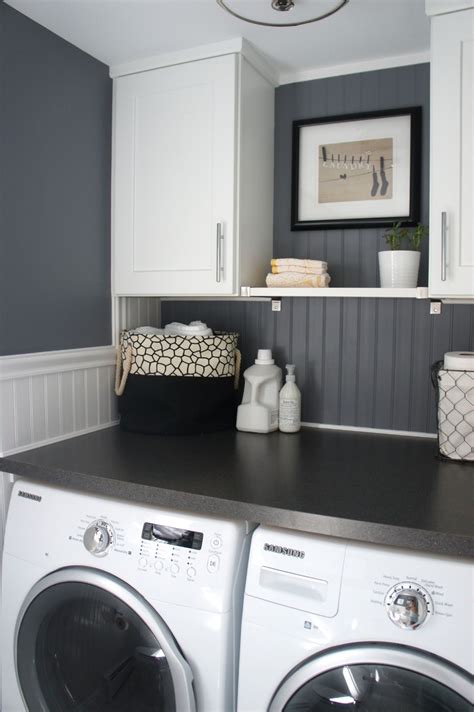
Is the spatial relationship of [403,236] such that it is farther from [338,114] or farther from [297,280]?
[338,114]

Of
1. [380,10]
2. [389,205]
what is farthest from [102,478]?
[380,10]

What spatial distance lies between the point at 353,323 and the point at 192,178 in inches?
29.3

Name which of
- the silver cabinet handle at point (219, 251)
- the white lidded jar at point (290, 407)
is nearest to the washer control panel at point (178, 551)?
the white lidded jar at point (290, 407)

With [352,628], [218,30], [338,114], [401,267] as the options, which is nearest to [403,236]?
[401,267]

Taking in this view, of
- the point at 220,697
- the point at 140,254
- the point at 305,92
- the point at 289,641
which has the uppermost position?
the point at 305,92

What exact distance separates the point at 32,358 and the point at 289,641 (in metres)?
1.06

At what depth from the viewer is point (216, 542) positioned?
1366 millimetres

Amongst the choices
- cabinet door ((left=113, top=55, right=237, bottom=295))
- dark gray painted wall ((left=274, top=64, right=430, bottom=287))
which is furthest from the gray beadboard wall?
cabinet door ((left=113, top=55, right=237, bottom=295))

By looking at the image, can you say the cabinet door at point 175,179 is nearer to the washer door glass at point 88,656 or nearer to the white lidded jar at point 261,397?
the white lidded jar at point 261,397

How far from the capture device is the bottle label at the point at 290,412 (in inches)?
79.5

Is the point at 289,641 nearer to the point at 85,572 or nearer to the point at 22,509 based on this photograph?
the point at 85,572

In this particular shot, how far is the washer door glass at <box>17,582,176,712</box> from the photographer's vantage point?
142 cm

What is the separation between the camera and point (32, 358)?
1.74 metres

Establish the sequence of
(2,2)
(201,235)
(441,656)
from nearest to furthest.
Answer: (441,656) < (2,2) < (201,235)
